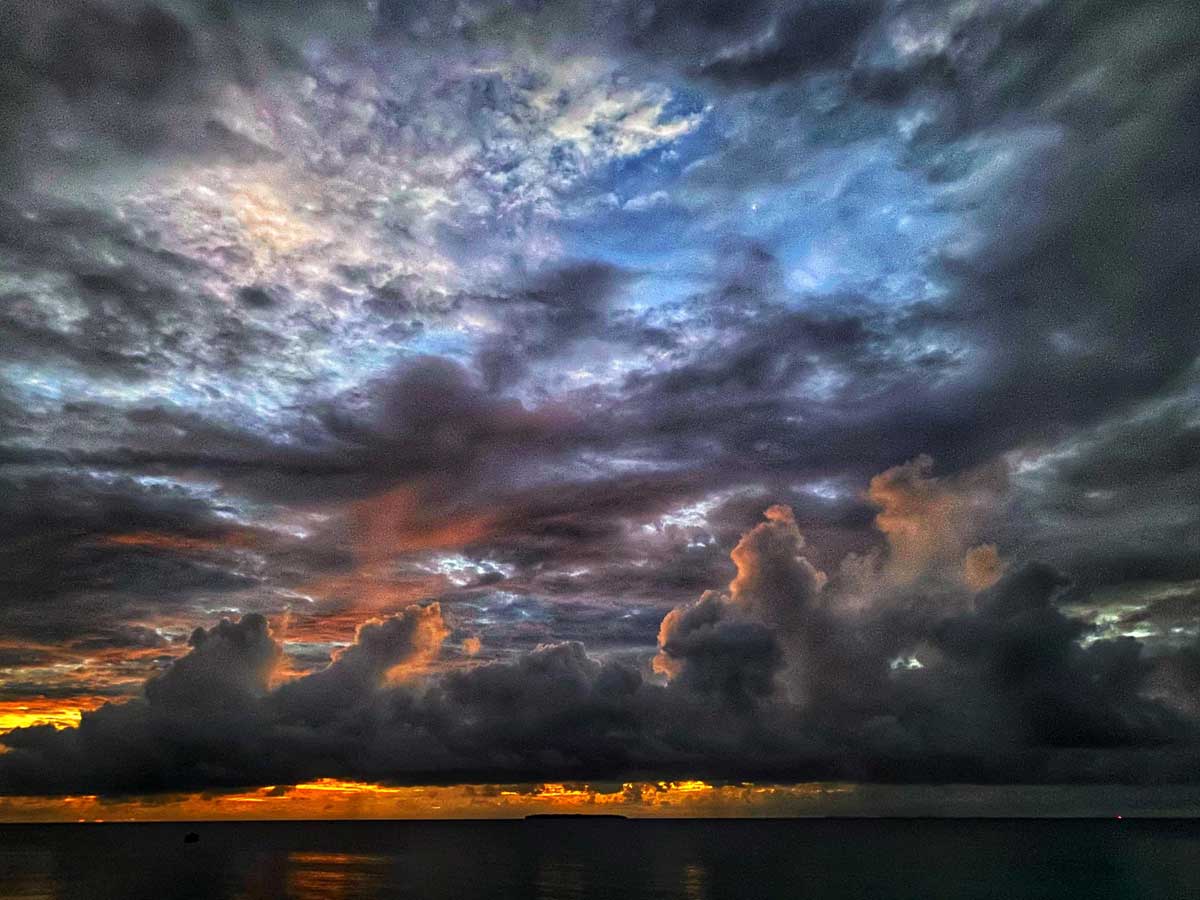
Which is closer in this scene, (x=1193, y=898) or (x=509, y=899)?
(x=509, y=899)

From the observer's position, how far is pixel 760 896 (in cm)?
18688

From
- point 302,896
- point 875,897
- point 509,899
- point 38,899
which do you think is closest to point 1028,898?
point 875,897

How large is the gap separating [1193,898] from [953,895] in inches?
2329

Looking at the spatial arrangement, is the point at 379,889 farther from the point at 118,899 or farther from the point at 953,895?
the point at 953,895

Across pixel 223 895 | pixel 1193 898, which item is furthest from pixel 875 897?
pixel 223 895

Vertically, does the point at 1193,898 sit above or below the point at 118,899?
below

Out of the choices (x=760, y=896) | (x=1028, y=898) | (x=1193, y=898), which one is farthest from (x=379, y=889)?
(x=1193, y=898)

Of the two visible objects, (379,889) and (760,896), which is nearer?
(760,896)

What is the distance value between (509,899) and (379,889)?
4184 cm

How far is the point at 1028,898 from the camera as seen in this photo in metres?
191

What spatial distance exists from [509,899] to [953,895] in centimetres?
10397

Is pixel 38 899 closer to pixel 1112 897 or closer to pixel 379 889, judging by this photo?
pixel 379 889

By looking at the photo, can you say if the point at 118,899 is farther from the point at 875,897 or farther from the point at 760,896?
the point at 875,897

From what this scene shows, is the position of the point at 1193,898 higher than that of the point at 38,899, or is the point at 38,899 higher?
the point at 38,899
